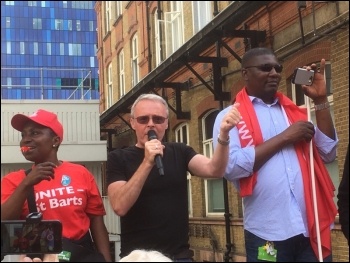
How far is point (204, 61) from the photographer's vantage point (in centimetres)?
494

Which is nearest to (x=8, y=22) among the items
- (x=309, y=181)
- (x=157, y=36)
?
(x=309, y=181)

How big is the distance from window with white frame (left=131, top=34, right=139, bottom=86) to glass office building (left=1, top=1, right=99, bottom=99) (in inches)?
23.6

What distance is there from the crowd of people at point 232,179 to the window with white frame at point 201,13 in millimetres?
1044

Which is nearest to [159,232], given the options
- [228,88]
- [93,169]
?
[93,169]

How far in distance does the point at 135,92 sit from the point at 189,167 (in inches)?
45.7

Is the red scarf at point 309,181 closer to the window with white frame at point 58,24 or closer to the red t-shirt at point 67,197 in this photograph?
the red t-shirt at point 67,197

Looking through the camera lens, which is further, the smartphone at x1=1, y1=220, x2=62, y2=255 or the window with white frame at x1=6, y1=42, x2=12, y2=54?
the window with white frame at x1=6, y1=42, x2=12, y2=54

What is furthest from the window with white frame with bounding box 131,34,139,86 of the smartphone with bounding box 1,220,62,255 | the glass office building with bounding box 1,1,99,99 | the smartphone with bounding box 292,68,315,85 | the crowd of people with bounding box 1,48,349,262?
the smartphone with bounding box 1,220,62,255

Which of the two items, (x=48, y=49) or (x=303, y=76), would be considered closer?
(x=303, y=76)

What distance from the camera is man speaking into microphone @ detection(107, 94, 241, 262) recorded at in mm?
1906

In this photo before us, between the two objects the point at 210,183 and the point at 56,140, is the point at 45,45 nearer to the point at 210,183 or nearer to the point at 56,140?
the point at 56,140

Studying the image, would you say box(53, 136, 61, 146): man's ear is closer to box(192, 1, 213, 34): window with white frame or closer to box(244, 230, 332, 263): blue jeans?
box(244, 230, 332, 263): blue jeans

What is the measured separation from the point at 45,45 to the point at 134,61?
116 cm

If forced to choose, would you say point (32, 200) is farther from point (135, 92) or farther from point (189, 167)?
point (135, 92)
